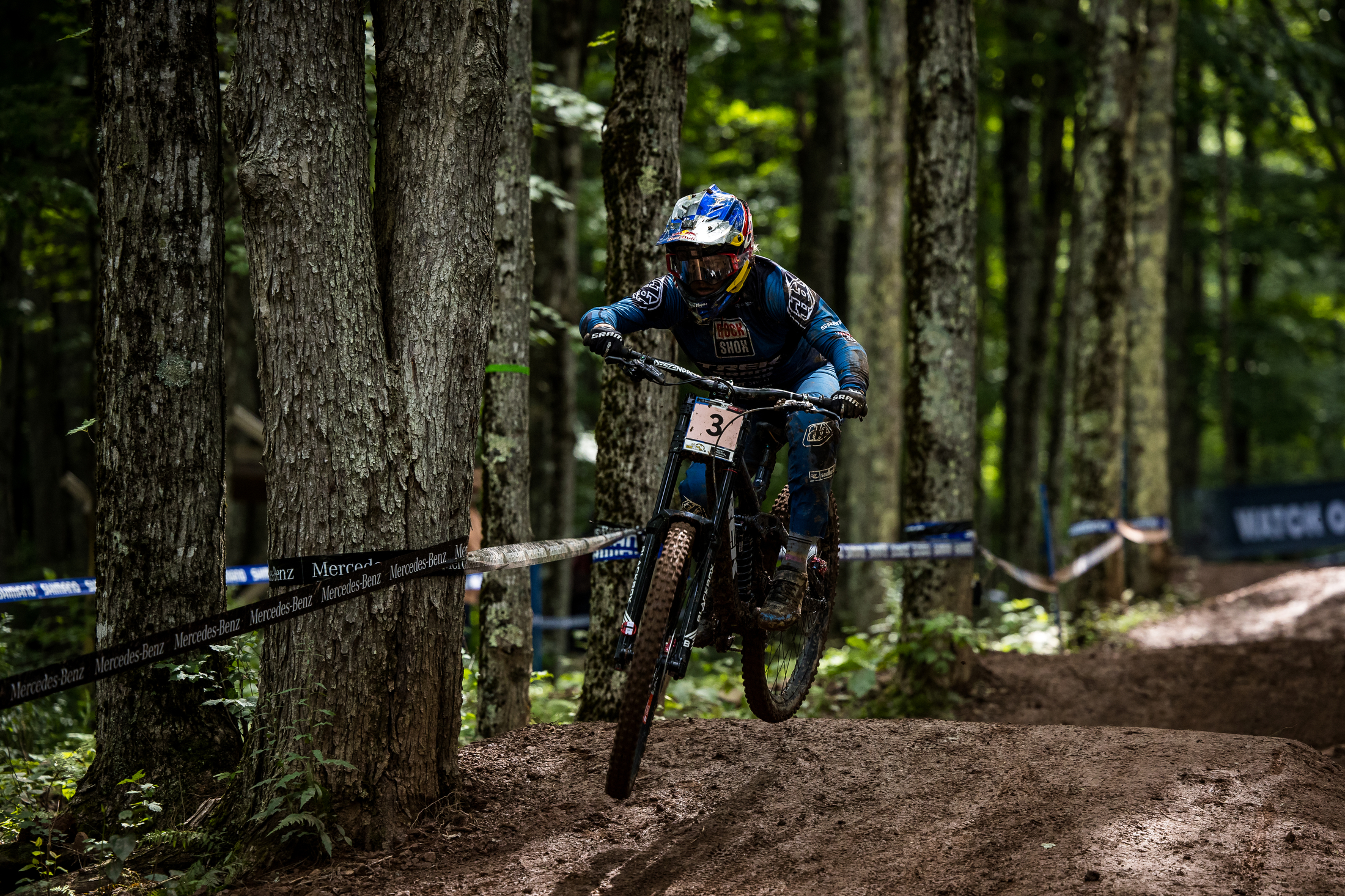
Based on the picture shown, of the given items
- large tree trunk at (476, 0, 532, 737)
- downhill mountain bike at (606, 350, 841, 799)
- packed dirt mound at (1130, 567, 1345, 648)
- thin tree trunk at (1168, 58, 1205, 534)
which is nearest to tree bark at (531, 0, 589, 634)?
large tree trunk at (476, 0, 532, 737)

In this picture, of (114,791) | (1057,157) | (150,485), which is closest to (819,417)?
(150,485)

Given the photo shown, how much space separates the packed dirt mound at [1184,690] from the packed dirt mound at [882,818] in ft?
8.74

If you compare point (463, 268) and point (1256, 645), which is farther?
point (1256, 645)

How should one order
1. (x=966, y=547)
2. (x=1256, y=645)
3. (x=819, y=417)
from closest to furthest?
(x=819, y=417) < (x=966, y=547) < (x=1256, y=645)

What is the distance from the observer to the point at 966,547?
330 inches

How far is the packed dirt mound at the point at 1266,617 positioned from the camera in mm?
12570

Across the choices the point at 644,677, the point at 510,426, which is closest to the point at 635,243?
the point at 510,426

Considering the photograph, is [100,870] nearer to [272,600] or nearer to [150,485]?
[272,600]

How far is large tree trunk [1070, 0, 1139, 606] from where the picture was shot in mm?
13477

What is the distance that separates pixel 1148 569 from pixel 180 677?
44.0 ft

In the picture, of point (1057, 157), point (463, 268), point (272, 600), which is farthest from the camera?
point (1057, 157)

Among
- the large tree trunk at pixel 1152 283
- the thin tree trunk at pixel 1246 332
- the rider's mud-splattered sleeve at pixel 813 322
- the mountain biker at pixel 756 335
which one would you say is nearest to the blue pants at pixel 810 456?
the mountain biker at pixel 756 335

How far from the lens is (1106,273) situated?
13500 millimetres

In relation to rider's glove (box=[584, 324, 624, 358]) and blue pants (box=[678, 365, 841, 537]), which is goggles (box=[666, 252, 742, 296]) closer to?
rider's glove (box=[584, 324, 624, 358])
